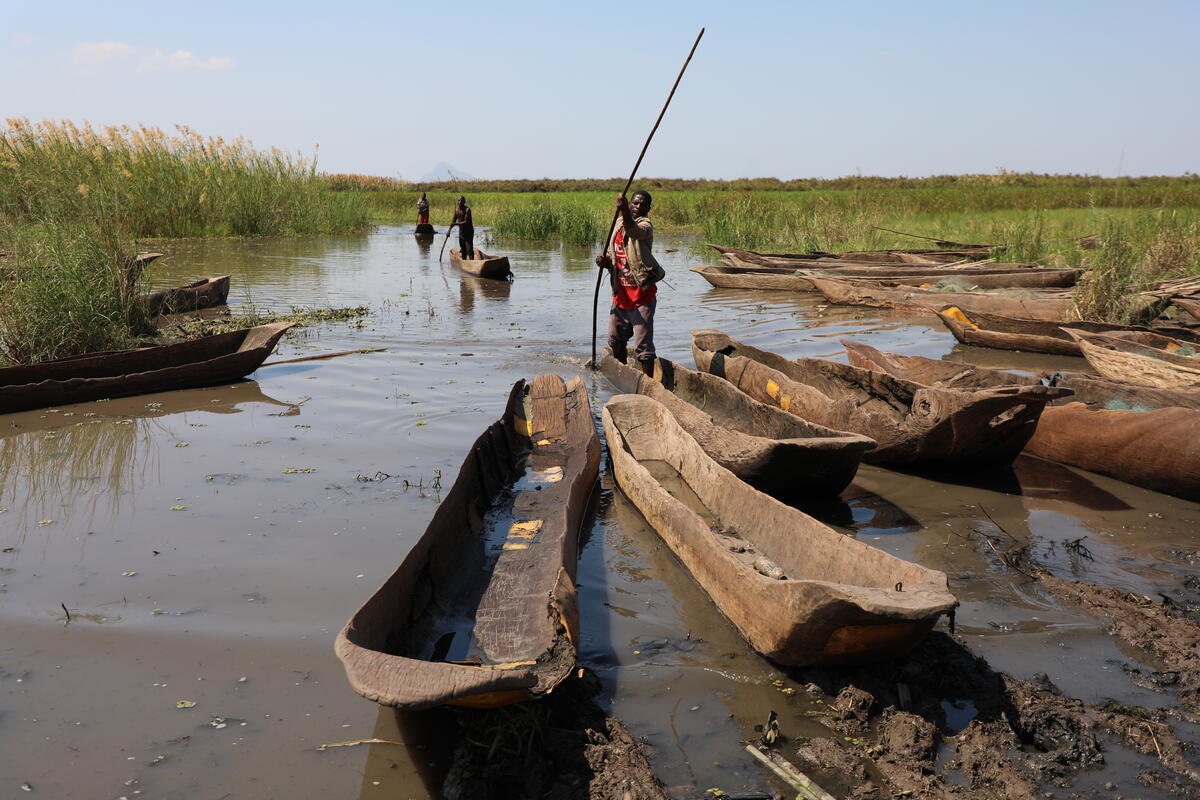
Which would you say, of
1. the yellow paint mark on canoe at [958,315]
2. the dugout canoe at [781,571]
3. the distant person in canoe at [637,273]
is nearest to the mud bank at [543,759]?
the dugout canoe at [781,571]

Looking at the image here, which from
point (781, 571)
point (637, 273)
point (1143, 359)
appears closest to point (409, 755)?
point (781, 571)

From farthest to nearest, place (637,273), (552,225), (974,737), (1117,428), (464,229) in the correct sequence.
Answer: (552,225) < (464,229) < (637,273) < (1117,428) < (974,737)

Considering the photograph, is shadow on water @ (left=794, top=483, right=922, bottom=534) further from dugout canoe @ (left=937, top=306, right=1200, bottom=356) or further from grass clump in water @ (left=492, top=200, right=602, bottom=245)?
grass clump in water @ (left=492, top=200, right=602, bottom=245)

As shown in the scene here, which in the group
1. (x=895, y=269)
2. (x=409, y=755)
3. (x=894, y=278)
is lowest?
(x=409, y=755)

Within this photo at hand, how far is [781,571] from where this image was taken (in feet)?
11.5

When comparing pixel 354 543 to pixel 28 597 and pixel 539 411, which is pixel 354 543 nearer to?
pixel 28 597

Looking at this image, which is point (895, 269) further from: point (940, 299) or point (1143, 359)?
point (1143, 359)

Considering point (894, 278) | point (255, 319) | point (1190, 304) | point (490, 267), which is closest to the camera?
point (1190, 304)

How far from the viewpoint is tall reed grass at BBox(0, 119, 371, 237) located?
444 inches

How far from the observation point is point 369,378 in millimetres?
7938

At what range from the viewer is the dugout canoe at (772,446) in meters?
4.32

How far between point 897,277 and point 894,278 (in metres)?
0.08

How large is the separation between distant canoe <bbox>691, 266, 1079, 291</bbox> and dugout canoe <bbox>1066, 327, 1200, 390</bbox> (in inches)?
210

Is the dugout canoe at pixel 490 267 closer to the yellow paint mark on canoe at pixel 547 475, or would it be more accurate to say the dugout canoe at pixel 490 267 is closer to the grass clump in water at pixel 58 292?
the grass clump in water at pixel 58 292
